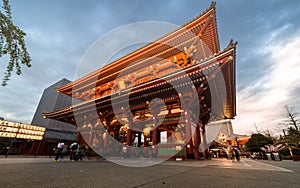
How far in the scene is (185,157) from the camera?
7840 mm

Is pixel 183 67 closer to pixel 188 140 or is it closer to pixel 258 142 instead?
pixel 188 140

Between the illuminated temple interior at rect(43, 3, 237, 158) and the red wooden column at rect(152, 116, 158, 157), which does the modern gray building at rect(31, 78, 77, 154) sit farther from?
the red wooden column at rect(152, 116, 158, 157)

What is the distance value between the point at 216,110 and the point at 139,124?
744 cm

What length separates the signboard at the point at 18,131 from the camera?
13656mm

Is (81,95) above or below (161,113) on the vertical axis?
above

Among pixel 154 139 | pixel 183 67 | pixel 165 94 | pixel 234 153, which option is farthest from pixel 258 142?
pixel 165 94

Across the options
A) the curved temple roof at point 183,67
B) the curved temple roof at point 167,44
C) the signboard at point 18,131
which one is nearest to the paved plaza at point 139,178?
the curved temple roof at point 183,67

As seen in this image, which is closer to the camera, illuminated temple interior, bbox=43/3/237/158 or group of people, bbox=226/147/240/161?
illuminated temple interior, bbox=43/3/237/158

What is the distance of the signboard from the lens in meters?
13.7

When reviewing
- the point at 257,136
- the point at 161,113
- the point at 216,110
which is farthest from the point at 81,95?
the point at 257,136

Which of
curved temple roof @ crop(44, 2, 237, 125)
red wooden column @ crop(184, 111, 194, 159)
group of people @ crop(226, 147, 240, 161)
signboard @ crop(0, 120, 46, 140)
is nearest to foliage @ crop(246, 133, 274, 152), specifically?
curved temple roof @ crop(44, 2, 237, 125)

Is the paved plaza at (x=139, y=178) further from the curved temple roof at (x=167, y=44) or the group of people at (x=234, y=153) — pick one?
the group of people at (x=234, y=153)

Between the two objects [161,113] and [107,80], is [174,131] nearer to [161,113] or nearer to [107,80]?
[161,113]

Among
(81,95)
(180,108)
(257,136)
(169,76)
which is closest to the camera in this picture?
(169,76)
